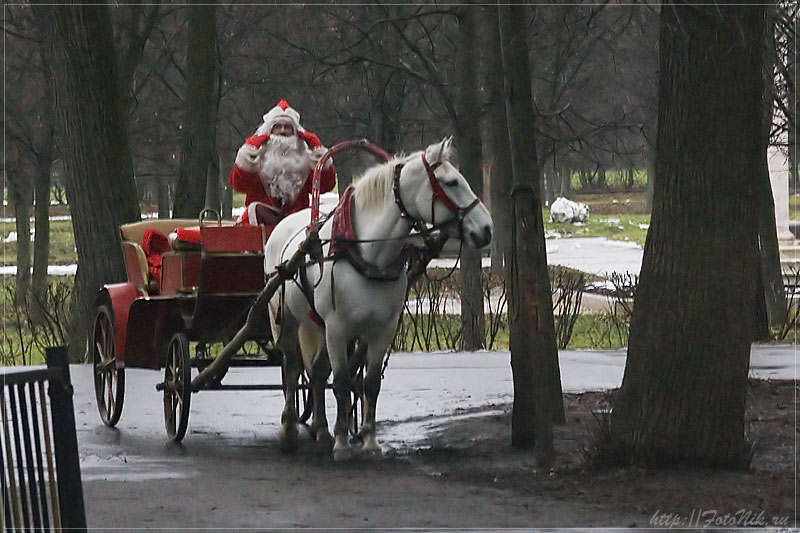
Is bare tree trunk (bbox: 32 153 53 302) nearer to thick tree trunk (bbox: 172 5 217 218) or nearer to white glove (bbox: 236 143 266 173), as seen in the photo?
thick tree trunk (bbox: 172 5 217 218)

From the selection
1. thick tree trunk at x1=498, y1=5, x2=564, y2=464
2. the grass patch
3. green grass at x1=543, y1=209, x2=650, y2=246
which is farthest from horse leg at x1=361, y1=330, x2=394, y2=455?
green grass at x1=543, y1=209, x2=650, y2=246

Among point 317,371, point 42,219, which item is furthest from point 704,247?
point 42,219

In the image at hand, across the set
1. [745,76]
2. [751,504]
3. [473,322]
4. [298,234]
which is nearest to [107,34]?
[473,322]

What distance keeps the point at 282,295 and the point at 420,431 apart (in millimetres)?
1873

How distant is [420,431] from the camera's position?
1245 cm

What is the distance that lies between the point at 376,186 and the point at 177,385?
2.54 metres

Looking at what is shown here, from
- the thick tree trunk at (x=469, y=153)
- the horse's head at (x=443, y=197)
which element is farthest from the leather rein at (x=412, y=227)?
the thick tree trunk at (x=469, y=153)

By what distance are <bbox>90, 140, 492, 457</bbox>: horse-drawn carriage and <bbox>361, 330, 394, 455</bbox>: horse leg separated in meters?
0.01

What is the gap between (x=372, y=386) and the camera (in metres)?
10.9

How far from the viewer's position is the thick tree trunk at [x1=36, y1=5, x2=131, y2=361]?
18.4m

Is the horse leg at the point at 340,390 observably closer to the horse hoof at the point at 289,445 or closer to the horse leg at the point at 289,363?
the horse hoof at the point at 289,445

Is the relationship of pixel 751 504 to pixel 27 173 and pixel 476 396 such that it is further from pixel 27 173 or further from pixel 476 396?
pixel 27 173

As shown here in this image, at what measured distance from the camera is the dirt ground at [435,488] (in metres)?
8.42

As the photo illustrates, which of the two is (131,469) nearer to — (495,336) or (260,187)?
(260,187)
